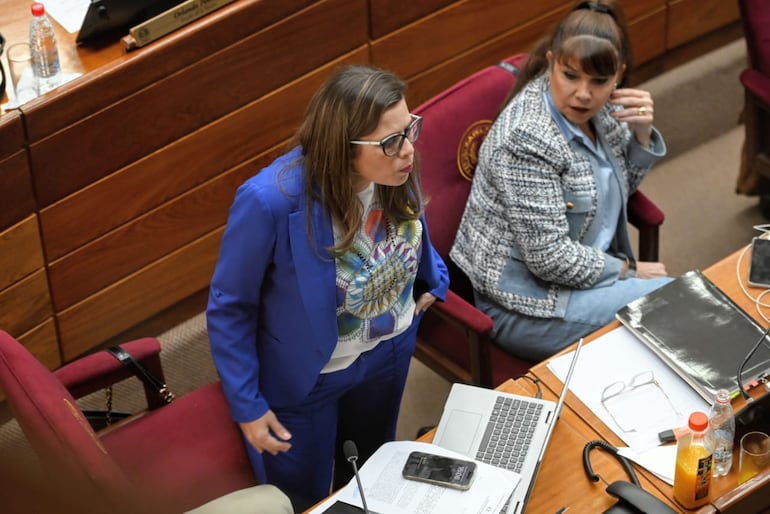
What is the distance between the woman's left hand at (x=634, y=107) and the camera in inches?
100

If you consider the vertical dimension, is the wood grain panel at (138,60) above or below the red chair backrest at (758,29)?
above

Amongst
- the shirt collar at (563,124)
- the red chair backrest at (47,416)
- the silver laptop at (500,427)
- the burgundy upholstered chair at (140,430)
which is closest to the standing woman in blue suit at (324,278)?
the burgundy upholstered chair at (140,430)

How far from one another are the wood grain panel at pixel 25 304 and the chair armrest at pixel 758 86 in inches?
91.9

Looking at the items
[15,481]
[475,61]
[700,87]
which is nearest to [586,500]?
[15,481]

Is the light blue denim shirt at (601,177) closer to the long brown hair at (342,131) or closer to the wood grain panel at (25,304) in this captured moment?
the long brown hair at (342,131)

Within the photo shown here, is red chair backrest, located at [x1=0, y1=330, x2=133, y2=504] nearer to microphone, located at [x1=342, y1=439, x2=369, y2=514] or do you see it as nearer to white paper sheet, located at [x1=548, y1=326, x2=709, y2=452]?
microphone, located at [x1=342, y1=439, x2=369, y2=514]

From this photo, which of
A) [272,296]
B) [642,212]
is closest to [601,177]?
[642,212]

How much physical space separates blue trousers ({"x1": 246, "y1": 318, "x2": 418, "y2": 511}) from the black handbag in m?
0.28

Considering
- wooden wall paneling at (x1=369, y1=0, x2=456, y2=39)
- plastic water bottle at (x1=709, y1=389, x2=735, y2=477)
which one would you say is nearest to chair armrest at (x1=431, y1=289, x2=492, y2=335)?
plastic water bottle at (x1=709, y1=389, x2=735, y2=477)

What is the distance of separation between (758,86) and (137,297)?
2157 millimetres

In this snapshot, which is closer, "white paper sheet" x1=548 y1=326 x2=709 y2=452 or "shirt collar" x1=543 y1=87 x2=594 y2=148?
"white paper sheet" x1=548 y1=326 x2=709 y2=452

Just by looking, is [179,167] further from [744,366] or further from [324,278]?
[744,366]

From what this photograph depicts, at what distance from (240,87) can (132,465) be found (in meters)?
1.37

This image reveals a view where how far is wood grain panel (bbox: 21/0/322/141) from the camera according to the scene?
2.71 m
